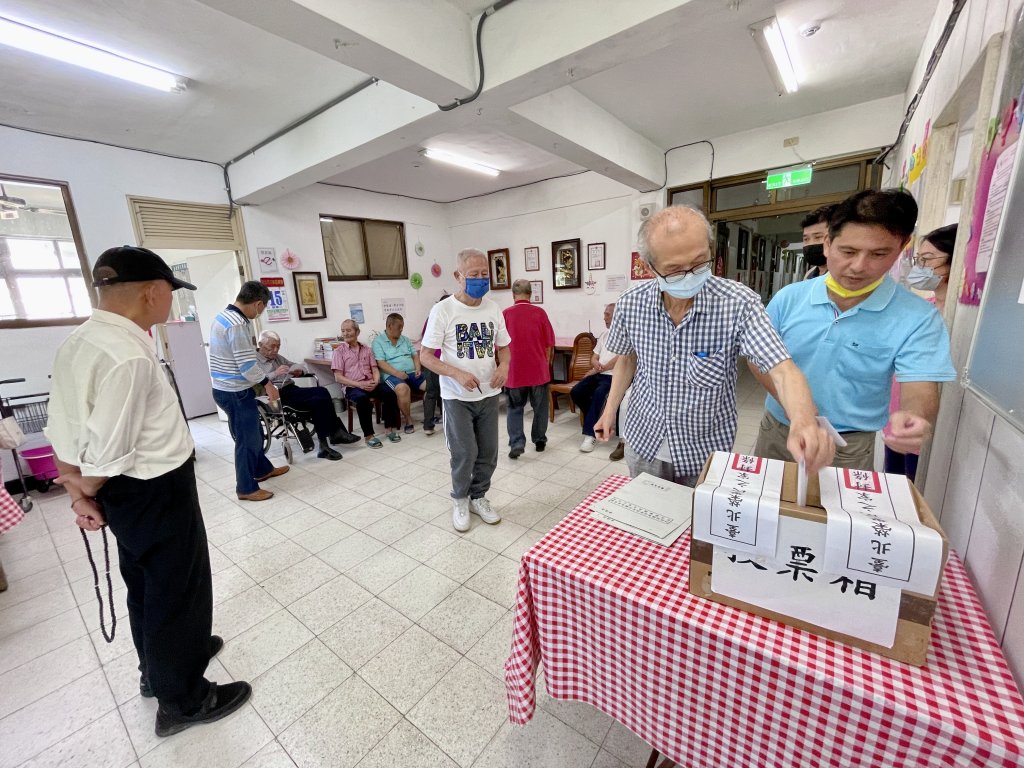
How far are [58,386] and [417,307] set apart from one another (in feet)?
18.3

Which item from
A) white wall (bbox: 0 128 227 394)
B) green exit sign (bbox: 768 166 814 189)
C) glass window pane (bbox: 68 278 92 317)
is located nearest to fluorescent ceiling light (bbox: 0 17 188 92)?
white wall (bbox: 0 128 227 394)

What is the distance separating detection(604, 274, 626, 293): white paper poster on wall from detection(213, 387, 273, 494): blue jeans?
4.30 metres

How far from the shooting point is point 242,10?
177 centimetres

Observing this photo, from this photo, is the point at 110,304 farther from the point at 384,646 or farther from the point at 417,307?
the point at 417,307

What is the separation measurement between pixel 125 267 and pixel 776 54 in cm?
384

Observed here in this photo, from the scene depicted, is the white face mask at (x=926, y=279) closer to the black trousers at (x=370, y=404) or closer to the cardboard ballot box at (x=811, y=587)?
the cardboard ballot box at (x=811, y=587)

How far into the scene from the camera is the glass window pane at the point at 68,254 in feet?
12.1

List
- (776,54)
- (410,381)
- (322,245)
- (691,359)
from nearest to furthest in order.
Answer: (691,359) < (776,54) < (410,381) < (322,245)

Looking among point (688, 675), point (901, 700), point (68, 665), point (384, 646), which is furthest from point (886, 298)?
point (68, 665)

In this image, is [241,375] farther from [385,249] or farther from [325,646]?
[385,249]

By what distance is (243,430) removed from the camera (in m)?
3.12

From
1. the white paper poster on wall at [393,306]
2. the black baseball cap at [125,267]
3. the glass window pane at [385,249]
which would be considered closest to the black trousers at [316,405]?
the white paper poster on wall at [393,306]

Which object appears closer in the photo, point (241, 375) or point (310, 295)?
point (241, 375)

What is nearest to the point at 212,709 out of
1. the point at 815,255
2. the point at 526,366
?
the point at 526,366
